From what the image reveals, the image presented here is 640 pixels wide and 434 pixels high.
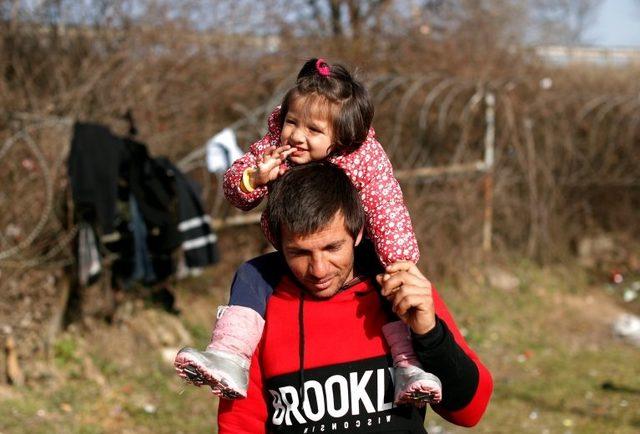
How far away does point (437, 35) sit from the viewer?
1173 cm

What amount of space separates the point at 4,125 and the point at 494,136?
217 inches

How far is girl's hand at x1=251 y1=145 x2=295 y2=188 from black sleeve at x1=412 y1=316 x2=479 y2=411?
53 centimetres

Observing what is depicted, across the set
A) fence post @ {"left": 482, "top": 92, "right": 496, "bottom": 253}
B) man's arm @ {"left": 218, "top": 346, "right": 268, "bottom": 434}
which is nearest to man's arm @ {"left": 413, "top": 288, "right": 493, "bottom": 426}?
man's arm @ {"left": 218, "top": 346, "right": 268, "bottom": 434}

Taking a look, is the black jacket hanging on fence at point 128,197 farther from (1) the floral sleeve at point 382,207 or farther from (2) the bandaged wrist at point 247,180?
(1) the floral sleeve at point 382,207

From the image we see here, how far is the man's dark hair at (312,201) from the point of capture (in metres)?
2.02

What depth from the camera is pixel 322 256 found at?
205 centimetres

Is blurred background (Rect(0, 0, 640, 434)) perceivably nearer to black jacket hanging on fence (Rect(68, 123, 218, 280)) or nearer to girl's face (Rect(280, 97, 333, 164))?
black jacket hanging on fence (Rect(68, 123, 218, 280))

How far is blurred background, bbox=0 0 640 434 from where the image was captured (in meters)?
5.89

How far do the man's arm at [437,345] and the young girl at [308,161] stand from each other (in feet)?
0.27

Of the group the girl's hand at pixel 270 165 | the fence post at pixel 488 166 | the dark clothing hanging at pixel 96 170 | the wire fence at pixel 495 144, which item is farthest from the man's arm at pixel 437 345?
the fence post at pixel 488 166

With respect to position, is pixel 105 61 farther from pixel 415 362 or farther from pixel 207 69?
pixel 415 362

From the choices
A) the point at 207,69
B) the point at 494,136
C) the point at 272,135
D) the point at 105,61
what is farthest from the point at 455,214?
the point at 272,135

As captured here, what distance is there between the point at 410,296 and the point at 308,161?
47cm

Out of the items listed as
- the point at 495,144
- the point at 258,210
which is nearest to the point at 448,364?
the point at 258,210
